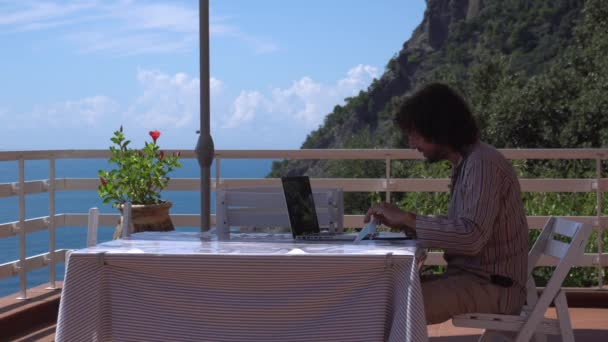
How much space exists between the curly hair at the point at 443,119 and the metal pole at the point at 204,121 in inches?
59.8

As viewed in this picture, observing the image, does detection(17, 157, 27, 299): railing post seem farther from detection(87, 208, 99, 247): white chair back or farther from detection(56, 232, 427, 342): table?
detection(56, 232, 427, 342): table

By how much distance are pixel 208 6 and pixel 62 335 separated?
2.19 meters

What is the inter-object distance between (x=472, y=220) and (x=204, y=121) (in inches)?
71.8

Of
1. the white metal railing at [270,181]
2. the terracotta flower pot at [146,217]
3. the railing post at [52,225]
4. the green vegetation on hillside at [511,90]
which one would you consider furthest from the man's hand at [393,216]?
the green vegetation on hillside at [511,90]

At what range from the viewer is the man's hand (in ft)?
7.89

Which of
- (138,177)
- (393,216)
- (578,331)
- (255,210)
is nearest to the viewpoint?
(393,216)

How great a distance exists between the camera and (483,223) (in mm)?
2334

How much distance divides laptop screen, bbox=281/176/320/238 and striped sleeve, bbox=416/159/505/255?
408 millimetres

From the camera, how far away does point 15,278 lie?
4.54 metres

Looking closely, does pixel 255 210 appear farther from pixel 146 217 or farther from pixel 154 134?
pixel 154 134

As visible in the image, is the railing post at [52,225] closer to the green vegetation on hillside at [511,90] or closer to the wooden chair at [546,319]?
the wooden chair at [546,319]

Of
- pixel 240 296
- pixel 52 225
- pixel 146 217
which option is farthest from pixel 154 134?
pixel 240 296

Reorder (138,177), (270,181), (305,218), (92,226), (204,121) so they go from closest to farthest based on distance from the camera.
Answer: (92,226) < (305,218) < (204,121) < (138,177) < (270,181)

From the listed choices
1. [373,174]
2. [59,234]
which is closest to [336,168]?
[373,174]
